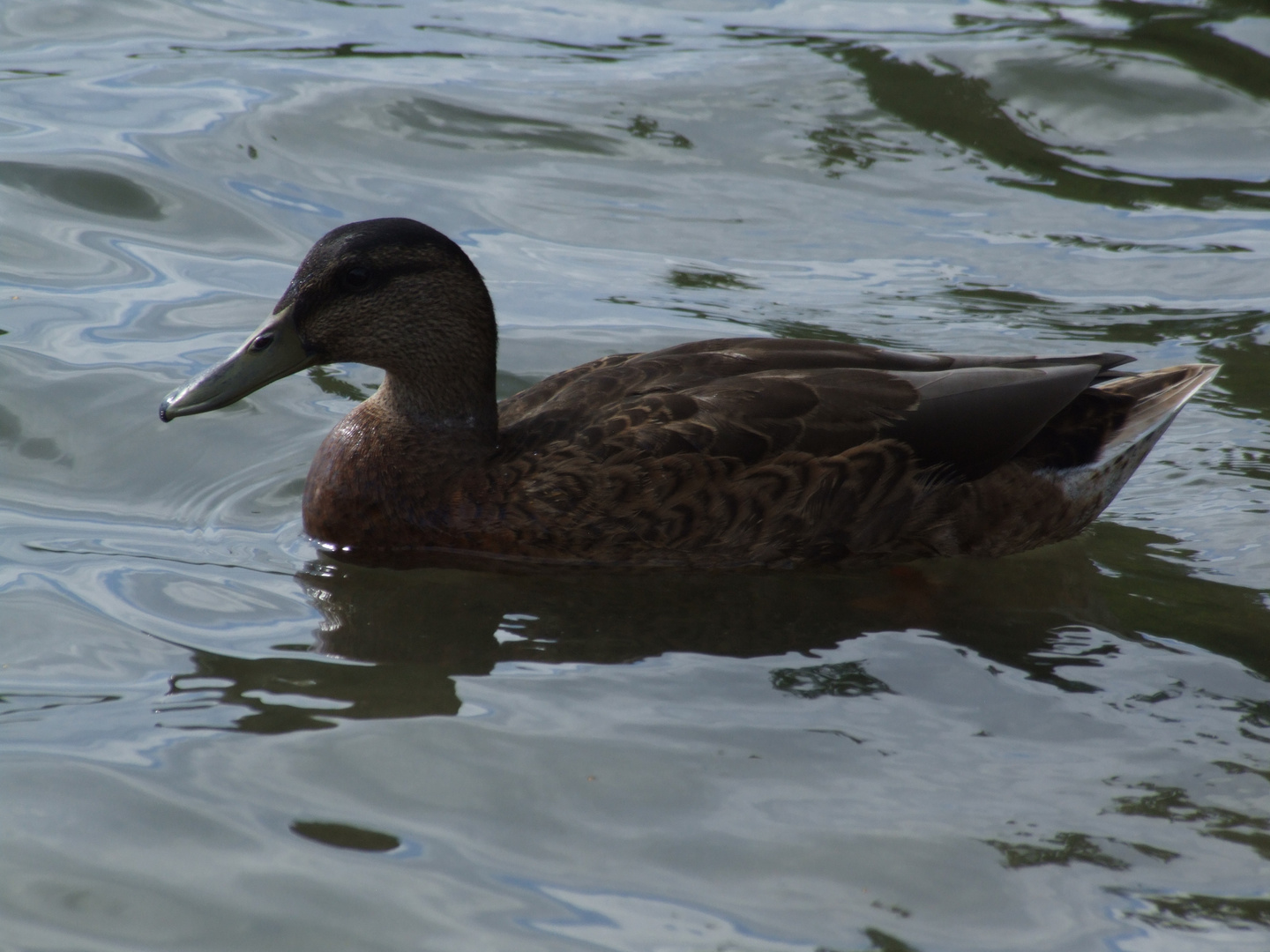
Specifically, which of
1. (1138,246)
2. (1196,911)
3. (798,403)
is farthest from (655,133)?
(1196,911)

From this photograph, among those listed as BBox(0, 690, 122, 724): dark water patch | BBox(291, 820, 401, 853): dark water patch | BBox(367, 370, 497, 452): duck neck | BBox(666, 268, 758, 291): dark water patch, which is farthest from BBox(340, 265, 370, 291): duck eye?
BBox(666, 268, 758, 291): dark water patch

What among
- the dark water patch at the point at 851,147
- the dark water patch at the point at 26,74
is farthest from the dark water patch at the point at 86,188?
the dark water patch at the point at 851,147

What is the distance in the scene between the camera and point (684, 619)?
5.60m

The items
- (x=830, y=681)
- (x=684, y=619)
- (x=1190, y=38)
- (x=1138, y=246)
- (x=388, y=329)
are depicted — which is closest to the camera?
(x=830, y=681)

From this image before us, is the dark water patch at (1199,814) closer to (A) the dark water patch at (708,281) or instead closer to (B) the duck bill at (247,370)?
(B) the duck bill at (247,370)

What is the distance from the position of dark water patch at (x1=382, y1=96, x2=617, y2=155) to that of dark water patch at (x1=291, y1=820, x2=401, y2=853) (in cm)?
692

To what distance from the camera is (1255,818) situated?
4309mm

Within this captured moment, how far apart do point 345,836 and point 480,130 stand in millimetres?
7229

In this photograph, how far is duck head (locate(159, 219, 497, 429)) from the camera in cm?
598

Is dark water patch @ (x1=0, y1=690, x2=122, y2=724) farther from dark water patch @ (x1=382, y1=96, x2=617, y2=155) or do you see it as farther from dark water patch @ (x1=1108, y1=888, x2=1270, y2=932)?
dark water patch @ (x1=382, y1=96, x2=617, y2=155)

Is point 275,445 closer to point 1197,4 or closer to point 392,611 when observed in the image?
point 392,611

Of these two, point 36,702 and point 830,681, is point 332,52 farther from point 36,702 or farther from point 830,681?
point 830,681

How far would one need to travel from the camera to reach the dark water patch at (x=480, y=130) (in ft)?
34.1

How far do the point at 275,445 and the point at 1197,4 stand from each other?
8.61 m
